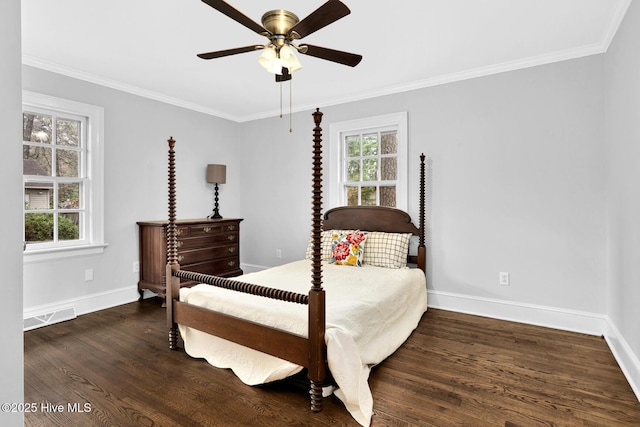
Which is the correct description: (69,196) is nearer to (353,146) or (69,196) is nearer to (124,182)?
(124,182)

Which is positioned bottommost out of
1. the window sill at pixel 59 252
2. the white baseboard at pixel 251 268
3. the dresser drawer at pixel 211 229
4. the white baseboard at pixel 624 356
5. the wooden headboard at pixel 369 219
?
the white baseboard at pixel 624 356

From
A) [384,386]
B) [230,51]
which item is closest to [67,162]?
[230,51]

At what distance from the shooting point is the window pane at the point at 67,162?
3527 mm

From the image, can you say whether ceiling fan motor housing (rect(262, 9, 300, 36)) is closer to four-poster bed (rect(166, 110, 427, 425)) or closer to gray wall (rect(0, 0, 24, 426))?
four-poster bed (rect(166, 110, 427, 425))

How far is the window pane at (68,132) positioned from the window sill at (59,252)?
1.10 meters

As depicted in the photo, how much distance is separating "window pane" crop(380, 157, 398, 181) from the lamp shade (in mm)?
2224

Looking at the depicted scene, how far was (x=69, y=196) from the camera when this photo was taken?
3.61 m

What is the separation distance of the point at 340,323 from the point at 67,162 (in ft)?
11.1

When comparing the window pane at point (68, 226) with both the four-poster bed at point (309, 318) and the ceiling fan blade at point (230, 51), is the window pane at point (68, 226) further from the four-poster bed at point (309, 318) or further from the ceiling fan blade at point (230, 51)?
the ceiling fan blade at point (230, 51)

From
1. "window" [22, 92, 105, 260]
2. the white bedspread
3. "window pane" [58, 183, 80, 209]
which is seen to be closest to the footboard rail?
the white bedspread

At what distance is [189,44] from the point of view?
293 cm

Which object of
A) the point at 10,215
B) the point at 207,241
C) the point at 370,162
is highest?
the point at 370,162

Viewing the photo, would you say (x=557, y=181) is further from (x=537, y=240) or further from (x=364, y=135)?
(x=364, y=135)

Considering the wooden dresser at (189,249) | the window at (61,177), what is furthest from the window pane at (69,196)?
the wooden dresser at (189,249)
